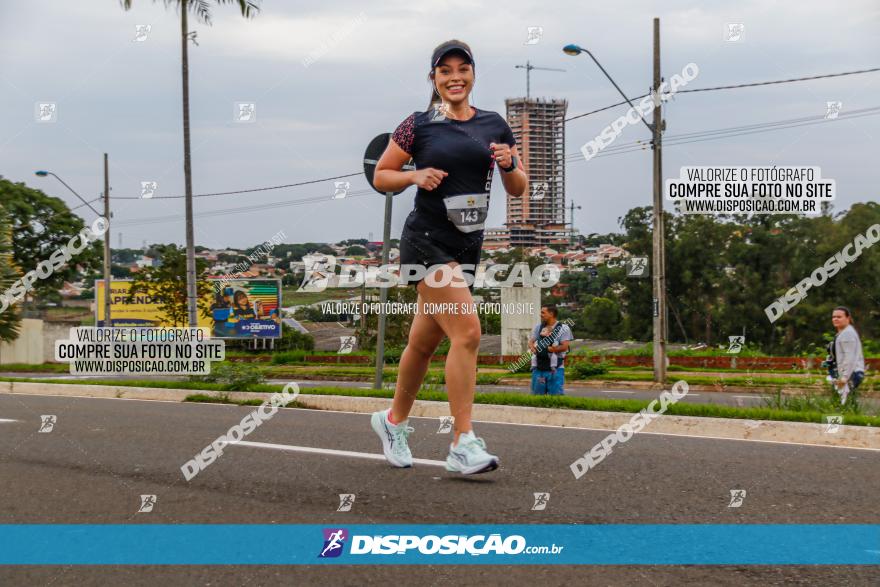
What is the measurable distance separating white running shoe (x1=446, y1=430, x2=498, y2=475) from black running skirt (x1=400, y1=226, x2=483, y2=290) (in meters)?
0.87

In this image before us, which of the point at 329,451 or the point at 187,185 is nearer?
the point at 329,451

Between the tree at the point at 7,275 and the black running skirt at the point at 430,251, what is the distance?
2.04 m

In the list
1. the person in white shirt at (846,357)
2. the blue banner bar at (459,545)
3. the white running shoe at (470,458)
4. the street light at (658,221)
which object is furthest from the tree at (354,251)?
the blue banner bar at (459,545)

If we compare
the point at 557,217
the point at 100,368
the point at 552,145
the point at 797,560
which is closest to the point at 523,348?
the point at 552,145

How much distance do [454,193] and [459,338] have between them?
0.74 meters

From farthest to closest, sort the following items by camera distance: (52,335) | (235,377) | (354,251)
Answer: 1. (52,335)
2. (354,251)
3. (235,377)

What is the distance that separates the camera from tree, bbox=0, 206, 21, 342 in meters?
4.89

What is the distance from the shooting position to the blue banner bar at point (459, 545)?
3414 mm

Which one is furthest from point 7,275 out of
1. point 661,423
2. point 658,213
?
point 658,213

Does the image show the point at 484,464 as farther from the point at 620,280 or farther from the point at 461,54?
the point at 620,280

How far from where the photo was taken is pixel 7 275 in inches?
193

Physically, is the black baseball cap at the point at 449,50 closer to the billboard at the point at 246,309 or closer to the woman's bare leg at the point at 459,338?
the woman's bare leg at the point at 459,338

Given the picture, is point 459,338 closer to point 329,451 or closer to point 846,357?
point 329,451

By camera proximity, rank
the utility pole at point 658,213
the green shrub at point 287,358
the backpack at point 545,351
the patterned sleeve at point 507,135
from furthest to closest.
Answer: the green shrub at point 287,358 → the utility pole at point 658,213 → the backpack at point 545,351 → the patterned sleeve at point 507,135
